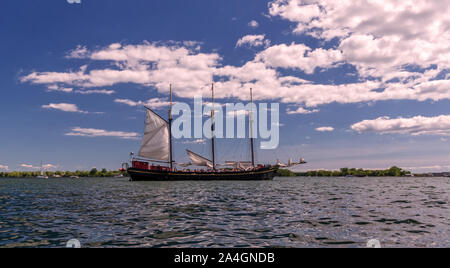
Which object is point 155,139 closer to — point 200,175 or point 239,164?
point 200,175

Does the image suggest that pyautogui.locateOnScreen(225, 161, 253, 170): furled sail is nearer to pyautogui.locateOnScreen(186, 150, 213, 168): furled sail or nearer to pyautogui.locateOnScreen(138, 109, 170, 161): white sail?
A: pyautogui.locateOnScreen(186, 150, 213, 168): furled sail

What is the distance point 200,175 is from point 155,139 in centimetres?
1829

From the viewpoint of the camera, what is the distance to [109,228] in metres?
11.9

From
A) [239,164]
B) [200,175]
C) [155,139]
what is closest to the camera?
[155,139]

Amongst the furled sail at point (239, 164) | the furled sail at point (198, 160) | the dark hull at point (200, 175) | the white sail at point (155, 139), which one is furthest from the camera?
the furled sail at point (239, 164)

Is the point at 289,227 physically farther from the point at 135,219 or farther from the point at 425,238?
the point at 135,219

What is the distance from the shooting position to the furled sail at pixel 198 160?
311ft

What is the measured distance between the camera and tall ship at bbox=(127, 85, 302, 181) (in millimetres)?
83125

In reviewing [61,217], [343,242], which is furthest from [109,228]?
[343,242]

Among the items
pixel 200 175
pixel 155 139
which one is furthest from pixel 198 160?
pixel 155 139

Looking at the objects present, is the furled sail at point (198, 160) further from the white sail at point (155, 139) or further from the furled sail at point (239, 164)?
the white sail at point (155, 139)

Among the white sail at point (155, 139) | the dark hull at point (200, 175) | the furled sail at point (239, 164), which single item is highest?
the white sail at point (155, 139)

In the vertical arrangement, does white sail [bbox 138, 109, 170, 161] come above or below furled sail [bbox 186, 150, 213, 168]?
above

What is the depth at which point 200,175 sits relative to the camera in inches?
3583
